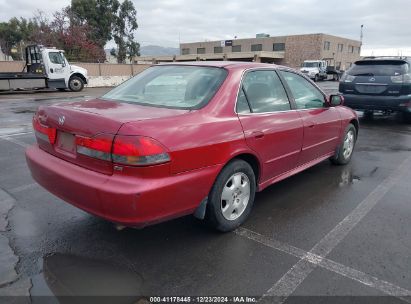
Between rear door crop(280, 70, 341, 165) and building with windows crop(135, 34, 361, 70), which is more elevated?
building with windows crop(135, 34, 361, 70)

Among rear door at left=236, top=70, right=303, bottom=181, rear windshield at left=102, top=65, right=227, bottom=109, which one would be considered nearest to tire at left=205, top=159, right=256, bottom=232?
rear door at left=236, top=70, right=303, bottom=181

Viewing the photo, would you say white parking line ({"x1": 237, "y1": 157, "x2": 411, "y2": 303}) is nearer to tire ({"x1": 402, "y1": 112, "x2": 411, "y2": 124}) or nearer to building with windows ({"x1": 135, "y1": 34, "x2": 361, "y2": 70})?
tire ({"x1": 402, "y1": 112, "x2": 411, "y2": 124})

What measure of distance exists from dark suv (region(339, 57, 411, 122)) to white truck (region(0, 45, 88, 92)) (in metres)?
16.0

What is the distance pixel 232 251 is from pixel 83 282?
1.23 m

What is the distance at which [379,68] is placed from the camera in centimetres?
923

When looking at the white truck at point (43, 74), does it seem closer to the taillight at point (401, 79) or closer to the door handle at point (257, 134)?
the taillight at point (401, 79)

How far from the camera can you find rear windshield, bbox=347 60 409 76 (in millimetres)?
8969

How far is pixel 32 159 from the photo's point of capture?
3404 millimetres

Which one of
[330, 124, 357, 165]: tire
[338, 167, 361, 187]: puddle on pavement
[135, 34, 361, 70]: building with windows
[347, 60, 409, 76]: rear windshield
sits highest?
[135, 34, 361, 70]: building with windows

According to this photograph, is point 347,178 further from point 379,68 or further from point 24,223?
point 379,68

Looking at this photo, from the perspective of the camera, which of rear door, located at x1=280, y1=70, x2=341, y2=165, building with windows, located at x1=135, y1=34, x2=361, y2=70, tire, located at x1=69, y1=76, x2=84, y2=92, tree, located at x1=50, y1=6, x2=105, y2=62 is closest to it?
rear door, located at x1=280, y1=70, x2=341, y2=165

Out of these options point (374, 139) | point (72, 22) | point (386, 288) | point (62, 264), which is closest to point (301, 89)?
point (386, 288)

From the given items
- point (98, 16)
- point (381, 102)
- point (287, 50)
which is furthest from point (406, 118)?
point (287, 50)

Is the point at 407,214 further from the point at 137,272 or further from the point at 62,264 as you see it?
the point at 62,264
